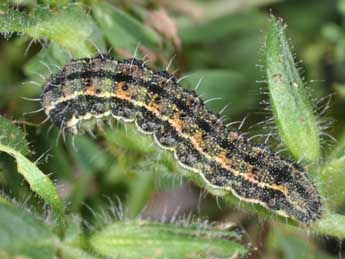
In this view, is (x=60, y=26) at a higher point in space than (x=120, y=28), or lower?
lower

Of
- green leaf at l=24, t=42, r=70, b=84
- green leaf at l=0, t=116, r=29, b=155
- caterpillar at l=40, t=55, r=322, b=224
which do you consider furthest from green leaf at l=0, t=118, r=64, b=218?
green leaf at l=24, t=42, r=70, b=84

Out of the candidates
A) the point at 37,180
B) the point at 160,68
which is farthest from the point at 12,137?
the point at 160,68

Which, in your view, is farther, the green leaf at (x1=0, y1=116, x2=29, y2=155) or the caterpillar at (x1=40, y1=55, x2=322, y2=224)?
the caterpillar at (x1=40, y1=55, x2=322, y2=224)

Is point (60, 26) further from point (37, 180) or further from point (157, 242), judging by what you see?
point (157, 242)

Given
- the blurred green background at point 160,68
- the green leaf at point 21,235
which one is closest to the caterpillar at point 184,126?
the blurred green background at point 160,68

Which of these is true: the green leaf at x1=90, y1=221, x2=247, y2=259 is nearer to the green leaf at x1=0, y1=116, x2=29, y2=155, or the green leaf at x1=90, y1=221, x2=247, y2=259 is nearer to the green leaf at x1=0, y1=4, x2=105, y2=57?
the green leaf at x1=0, y1=116, x2=29, y2=155

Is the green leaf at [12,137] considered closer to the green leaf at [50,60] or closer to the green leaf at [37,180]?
the green leaf at [37,180]

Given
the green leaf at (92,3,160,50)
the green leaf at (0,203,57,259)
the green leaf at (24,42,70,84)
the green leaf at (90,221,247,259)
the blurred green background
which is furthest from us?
the green leaf at (92,3,160,50)
